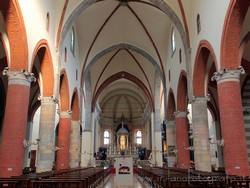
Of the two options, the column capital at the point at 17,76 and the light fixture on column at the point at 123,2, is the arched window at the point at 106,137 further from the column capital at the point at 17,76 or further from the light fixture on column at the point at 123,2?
the column capital at the point at 17,76

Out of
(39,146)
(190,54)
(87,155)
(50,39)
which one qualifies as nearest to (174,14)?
(190,54)

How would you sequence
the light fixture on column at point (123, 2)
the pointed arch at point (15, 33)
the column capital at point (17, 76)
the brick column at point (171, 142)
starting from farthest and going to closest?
the brick column at point (171, 142), the light fixture on column at point (123, 2), the column capital at point (17, 76), the pointed arch at point (15, 33)

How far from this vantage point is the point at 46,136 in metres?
14.1

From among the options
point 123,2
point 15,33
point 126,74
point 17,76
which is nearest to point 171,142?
point 126,74

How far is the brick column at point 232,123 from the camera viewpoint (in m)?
10.0

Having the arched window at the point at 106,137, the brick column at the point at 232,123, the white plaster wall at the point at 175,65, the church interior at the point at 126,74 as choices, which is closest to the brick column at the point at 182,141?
the church interior at the point at 126,74

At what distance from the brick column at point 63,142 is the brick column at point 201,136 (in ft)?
27.6

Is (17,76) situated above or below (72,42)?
below

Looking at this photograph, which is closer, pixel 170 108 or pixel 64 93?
pixel 64 93

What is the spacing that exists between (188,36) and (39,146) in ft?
31.7

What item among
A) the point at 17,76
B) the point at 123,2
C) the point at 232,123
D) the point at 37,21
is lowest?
the point at 232,123

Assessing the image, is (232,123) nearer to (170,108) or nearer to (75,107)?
(170,108)

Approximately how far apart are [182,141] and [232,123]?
8533 millimetres

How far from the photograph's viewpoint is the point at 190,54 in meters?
15.3
